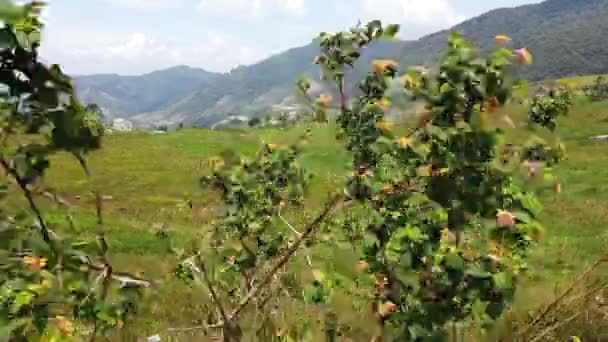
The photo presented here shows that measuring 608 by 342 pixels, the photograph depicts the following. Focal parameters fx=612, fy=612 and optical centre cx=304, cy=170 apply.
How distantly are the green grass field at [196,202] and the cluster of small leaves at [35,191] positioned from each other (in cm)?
17

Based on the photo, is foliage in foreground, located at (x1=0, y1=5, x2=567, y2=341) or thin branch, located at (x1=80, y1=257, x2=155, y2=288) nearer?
foliage in foreground, located at (x1=0, y1=5, x2=567, y2=341)

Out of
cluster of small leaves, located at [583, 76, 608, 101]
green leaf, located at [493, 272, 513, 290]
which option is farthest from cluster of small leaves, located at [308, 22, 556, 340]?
cluster of small leaves, located at [583, 76, 608, 101]

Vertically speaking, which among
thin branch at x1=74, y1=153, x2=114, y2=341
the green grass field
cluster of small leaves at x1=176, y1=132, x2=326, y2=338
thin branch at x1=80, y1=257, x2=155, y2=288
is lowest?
the green grass field

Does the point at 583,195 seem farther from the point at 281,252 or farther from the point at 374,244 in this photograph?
the point at 374,244

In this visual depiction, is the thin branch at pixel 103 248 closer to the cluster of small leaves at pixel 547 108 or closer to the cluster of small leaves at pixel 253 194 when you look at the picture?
the cluster of small leaves at pixel 547 108

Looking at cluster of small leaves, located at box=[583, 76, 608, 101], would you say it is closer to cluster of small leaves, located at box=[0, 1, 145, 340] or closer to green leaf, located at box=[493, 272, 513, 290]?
green leaf, located at box=[493, 272, 513, 290]

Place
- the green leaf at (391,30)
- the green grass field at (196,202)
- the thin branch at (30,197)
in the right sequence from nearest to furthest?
1. the thin branch at (30,197)
2. the green leaf at (391,30)
3. the green grass field at (196,202)

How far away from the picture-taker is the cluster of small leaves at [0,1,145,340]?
1847 mm

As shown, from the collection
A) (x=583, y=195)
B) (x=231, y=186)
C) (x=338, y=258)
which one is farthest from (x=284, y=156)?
(x=583, y=195)

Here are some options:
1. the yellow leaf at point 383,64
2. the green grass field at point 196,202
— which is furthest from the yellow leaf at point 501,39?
the yellow leaf at point 383,64

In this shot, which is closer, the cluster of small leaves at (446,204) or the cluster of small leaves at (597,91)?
the cluster of small leaves at (446,204)

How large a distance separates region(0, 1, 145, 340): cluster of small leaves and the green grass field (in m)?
0.17

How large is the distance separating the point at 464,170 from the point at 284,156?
12.0 feet

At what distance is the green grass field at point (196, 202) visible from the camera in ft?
21.9
